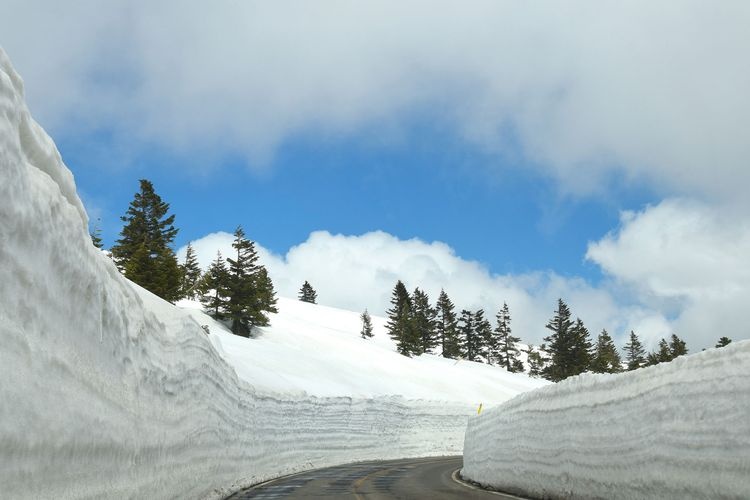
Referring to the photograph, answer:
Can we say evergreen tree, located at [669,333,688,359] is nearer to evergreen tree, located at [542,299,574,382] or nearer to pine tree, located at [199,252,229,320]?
evergreen tree, located at [542,299,574,382]

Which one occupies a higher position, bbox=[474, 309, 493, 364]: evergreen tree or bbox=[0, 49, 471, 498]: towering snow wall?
bbox=[474, 309, 493, 364]: evergreen tree

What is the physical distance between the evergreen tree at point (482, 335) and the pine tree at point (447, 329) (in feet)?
31.8

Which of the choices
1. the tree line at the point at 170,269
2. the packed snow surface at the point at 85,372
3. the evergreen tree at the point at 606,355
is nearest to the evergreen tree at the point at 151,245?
the tree line at the point at 170,269

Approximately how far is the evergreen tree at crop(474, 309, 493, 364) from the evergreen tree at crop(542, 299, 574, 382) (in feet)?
69.8

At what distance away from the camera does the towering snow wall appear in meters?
5.87

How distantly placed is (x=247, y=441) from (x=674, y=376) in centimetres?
1447

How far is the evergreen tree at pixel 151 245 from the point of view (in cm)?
Result: 5097

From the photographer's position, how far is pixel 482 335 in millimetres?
128750

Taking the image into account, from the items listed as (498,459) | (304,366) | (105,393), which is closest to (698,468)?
(105,393)

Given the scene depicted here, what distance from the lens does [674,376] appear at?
9.62m

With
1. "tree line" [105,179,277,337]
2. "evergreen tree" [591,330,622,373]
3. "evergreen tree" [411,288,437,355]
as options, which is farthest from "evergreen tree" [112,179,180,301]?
"evergreen tree" [591,330,622,373]

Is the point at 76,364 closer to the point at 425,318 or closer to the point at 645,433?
the point at 645,433

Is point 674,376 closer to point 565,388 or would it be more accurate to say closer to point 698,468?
point 698,468

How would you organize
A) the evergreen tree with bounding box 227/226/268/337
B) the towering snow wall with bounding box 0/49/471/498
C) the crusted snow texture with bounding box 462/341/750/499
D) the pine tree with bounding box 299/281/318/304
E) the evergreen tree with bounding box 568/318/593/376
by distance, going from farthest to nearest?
the pine tree with bounding box 299/281/318/304, the evergreen tree with bounding box 568/318/593/376, the evergreen tree with bounding box 227/226/268/337, the crusted snow texture with bounding box 462/341/750/499, the towering snow wall with bounding box 0/49/471/498
